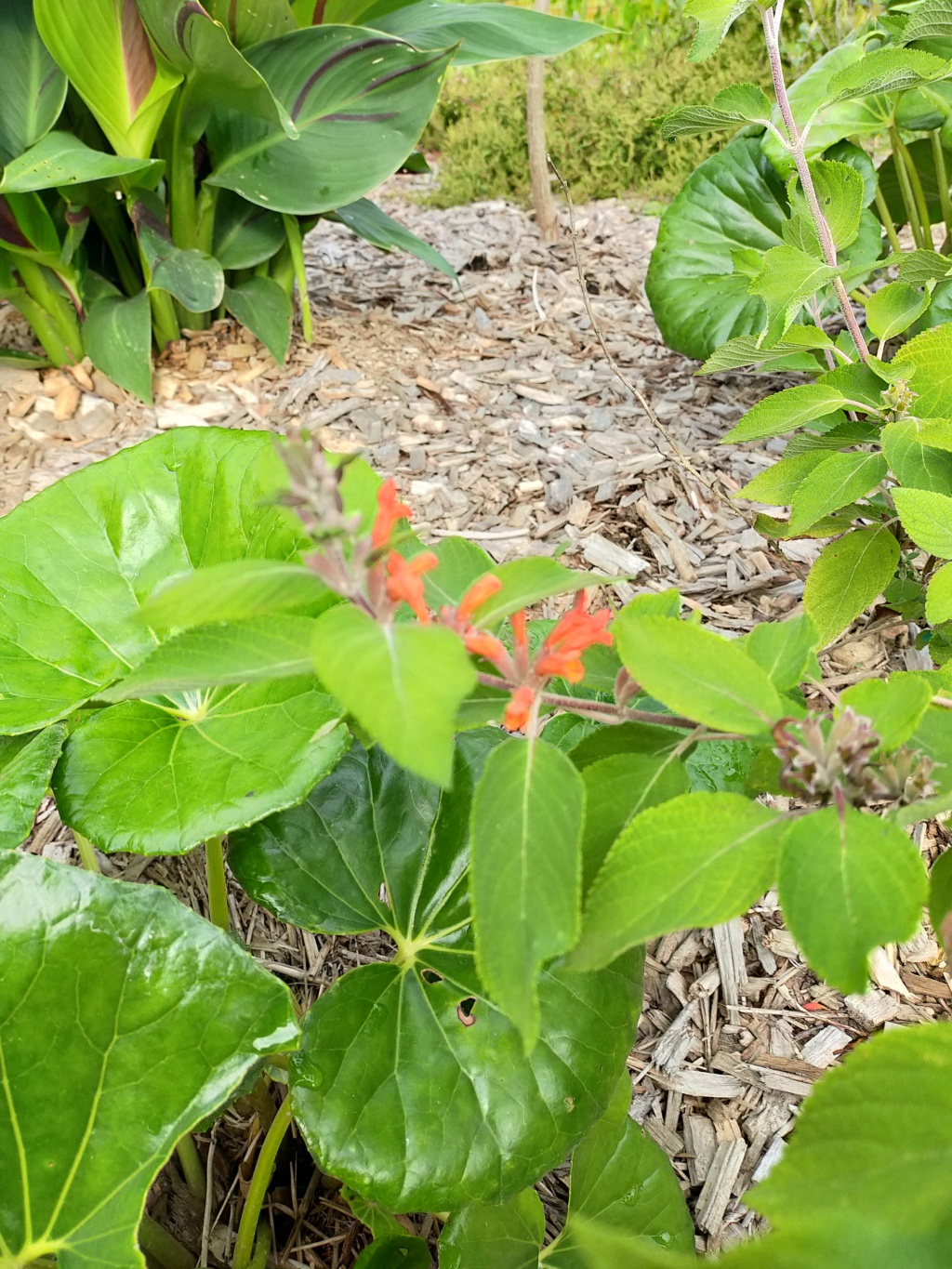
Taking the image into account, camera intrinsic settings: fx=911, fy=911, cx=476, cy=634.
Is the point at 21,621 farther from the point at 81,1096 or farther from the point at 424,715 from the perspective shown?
the point at 424,715

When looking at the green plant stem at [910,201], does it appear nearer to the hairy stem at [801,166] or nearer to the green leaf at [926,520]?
the hairy stem at [801,166]

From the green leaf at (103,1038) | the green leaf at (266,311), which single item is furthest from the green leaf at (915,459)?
the green leaf at (266,311)

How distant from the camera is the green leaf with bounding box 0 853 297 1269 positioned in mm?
659

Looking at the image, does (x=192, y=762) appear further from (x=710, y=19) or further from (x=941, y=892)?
(x=710, y=19)

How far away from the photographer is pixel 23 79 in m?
2.25

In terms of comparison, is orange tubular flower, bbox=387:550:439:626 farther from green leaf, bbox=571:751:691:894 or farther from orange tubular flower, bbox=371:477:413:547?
green leaf, bbox=571:751:691:894

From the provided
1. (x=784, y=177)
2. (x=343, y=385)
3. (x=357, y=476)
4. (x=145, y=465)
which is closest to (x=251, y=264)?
(x=343, y=385)

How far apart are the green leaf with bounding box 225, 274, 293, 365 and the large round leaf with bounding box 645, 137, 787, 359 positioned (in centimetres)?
100

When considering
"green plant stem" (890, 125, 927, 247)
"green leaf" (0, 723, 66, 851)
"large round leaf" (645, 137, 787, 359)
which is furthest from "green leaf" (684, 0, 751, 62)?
"green plant stem" (890, 125, 927, 247)

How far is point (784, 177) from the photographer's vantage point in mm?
2064

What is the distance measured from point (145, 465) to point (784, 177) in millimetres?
1683

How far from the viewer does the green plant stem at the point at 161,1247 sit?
82 cm

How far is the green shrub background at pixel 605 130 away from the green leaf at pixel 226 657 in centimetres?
423

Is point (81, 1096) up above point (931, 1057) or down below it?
below
